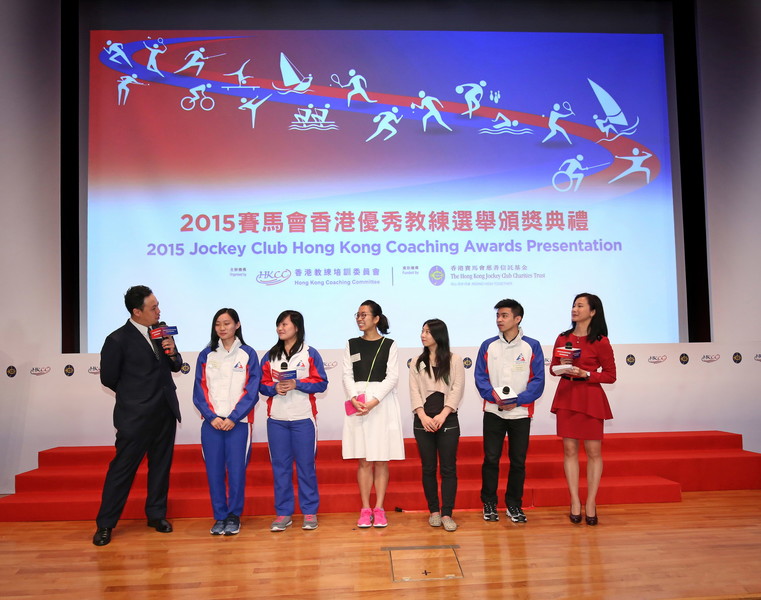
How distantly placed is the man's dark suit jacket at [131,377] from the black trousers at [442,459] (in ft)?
5.38

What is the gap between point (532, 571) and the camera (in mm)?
2805

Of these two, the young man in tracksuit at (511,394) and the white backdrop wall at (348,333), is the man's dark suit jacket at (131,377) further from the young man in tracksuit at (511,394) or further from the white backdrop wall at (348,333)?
the young man in tracksuit at (511,394)

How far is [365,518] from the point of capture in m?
3.55

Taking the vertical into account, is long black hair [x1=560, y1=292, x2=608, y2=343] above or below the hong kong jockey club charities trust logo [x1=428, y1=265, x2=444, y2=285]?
below

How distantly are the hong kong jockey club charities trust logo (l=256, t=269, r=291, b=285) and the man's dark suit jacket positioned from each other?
148cm

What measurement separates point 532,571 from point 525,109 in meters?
3.95

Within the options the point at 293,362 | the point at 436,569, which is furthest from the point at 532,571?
the point at 293,362

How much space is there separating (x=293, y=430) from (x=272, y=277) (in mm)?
1752

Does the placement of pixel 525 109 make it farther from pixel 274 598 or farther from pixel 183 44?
pixel 274 598

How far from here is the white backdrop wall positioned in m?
4.68

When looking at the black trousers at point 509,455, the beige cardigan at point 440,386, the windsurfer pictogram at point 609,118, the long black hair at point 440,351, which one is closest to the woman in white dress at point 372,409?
the beige cardigan at point 440,386

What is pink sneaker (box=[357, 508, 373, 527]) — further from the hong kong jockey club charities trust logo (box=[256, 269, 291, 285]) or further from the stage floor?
the hong kong jockey club charities trust logo (box=[256, 269, 291, 285])

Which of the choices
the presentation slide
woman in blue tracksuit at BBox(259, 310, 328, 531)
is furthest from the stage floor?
the presentation slide

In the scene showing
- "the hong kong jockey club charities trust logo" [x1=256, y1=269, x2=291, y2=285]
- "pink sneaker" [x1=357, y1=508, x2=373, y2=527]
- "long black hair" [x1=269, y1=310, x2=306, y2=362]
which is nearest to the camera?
"pink sneaker" [x1=357, y1=508, x2=373, y2=527]
